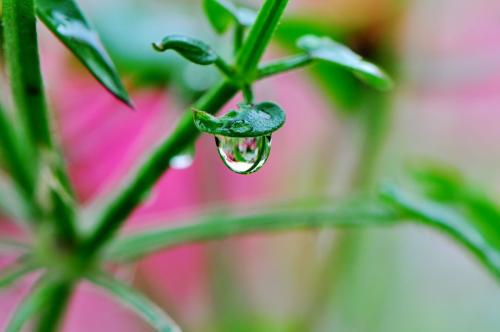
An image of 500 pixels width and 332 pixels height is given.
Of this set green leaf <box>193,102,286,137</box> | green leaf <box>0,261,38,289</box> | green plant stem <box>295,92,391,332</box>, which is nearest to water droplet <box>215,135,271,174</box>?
green leaf <box>193,102,286,137</box>

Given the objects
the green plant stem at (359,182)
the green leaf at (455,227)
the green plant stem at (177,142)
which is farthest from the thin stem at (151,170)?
the green plant stem at (359,182)

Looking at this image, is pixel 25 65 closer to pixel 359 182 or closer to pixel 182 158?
pixel 182 158

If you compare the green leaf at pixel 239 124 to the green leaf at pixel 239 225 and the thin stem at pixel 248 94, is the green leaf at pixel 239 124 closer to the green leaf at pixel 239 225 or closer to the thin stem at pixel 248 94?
the thin stem at pixel 248 94

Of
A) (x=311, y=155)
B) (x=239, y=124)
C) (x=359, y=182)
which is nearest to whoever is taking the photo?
(x=239, y=124)

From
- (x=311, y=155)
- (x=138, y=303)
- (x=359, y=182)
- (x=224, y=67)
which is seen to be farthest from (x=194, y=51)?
(x=311, y=155)

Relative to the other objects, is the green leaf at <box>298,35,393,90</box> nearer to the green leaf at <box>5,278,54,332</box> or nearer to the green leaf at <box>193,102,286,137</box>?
the green leaf at <box>193,102,286,137</box>

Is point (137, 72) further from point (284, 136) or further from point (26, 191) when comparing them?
point (284, 136)

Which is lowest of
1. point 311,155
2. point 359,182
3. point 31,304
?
point 31,304
